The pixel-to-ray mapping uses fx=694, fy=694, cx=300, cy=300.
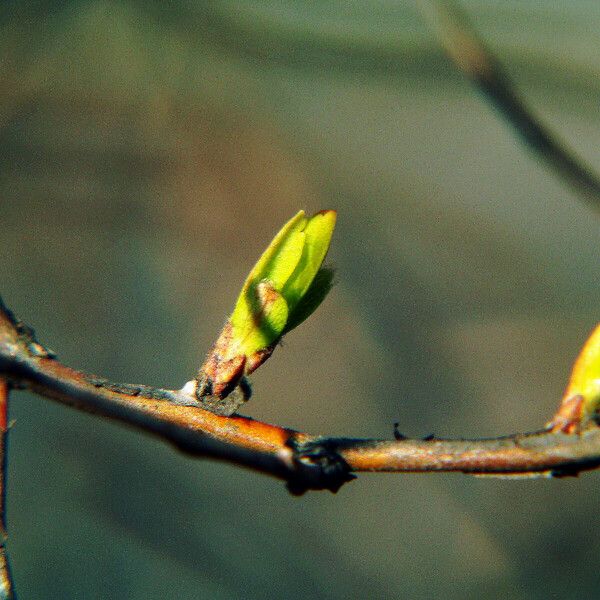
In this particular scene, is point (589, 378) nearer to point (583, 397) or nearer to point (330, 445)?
point (583, 397)

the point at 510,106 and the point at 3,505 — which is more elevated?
the point at 510,106

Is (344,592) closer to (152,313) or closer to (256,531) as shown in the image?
(256,531)

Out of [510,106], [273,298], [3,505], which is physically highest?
[510,106]

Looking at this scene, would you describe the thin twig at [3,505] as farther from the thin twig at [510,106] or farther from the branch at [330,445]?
the thin twig at [510,106]

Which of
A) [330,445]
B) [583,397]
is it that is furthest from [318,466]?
[583,397]

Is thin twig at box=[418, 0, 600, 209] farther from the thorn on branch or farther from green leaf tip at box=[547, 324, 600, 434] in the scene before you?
the thorn on branch

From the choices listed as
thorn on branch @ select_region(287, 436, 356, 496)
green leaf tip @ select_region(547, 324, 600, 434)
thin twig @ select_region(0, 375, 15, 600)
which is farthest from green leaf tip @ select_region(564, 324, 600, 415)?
thin twig @ select_region(0, 375, 15, 600)

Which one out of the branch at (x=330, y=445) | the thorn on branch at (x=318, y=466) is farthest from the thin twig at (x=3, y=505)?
the thorn on branch at (x=318, y=466)
